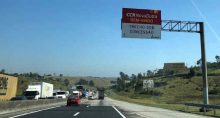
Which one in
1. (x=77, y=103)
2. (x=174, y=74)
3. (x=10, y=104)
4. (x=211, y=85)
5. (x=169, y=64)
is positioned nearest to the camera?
(x=10, y=104)

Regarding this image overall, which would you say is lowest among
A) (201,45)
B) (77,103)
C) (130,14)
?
(77,103)

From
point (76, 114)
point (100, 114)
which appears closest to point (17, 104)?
point (76, 114)

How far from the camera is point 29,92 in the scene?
60438 mm

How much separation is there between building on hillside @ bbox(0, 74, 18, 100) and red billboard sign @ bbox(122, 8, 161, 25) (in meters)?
31.4

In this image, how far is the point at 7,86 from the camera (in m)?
65.0

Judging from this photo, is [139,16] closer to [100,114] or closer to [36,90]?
[100,114]

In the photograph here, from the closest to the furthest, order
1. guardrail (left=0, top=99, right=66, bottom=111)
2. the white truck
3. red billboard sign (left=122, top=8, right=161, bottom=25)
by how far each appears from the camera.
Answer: guardrail (left=0, top=99, right=66, bottom=111), red billboard sign (left=122, top=8, right=161, bottom=25), the white truck

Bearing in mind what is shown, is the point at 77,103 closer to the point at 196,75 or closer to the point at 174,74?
the point at 196,75

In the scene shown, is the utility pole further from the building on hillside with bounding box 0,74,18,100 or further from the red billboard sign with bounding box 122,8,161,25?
the building on hillside with bounding box 0,74,18,100

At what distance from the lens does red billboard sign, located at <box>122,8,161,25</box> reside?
37.3 meters

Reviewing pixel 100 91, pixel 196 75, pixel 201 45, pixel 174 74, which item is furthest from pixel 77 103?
pixel 174 74

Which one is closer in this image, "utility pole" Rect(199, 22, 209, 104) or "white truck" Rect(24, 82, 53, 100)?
"utility pole" Rect(199, 22, 209, 104)

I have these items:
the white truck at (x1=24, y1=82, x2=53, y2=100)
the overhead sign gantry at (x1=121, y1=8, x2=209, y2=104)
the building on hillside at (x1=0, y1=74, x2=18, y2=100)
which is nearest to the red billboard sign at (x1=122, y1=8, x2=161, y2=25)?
the overhead sign gantry at (x1=121, y1=8, x2=209, y2=104)

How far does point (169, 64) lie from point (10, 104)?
93773 millimetres
